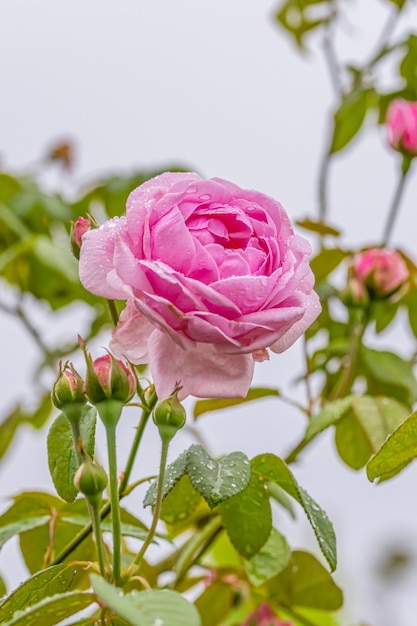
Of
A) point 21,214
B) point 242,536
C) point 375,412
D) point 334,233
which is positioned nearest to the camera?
point 242,536

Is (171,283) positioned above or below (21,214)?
above

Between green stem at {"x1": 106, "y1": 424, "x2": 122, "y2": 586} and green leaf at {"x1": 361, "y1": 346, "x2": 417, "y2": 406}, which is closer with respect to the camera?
green stem at {"x1": 106, "y1": 424, "x2": 122, "y2": 586}

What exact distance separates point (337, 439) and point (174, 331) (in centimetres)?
47

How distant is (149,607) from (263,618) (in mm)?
504

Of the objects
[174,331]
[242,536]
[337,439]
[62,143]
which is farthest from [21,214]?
[174,331]

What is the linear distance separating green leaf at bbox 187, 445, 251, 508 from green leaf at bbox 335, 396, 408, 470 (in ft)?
0.82

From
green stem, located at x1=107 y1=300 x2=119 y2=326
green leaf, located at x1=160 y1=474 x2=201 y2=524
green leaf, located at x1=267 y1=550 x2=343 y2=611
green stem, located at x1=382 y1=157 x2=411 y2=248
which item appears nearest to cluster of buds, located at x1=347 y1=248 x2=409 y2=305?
green stem, located at x1=382 y1=157 x2=411 y2=248

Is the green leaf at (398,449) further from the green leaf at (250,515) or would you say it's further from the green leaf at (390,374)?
the green leaf at (390,374)

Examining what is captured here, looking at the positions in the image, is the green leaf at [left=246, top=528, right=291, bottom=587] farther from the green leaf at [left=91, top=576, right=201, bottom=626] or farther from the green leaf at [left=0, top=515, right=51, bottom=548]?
the green leaf at [left=91, top=576, right=201, bottom=626]

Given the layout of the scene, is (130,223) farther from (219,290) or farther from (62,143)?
(62,143)

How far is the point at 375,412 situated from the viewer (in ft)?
2.75

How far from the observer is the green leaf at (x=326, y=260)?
103cm

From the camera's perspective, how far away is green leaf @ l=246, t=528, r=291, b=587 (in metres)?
0.77

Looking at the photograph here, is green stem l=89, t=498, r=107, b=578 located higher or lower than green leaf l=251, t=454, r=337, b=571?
higher
